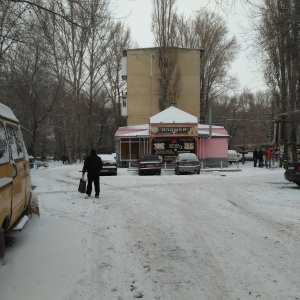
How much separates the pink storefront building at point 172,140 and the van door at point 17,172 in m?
26.6

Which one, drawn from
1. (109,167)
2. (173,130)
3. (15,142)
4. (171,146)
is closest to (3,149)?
(15,142)

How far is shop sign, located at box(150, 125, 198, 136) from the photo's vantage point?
3350 centimetres

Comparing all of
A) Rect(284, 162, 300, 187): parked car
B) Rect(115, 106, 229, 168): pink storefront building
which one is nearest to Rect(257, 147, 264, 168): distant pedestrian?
Rect(115, 106, 229, 168): pink storefront building

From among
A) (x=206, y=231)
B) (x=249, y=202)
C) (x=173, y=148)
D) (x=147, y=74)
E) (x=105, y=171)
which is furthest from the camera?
(x=147, y=74)

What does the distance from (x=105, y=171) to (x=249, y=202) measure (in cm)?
1527

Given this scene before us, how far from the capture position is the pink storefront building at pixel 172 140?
110 ft

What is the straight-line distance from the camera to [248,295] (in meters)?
4.34

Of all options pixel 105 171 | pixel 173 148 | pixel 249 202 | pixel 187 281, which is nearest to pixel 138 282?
pixel 187 281

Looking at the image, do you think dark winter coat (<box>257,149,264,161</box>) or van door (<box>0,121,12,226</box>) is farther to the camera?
dark winter coat (<box>257,149,264,161</box>)

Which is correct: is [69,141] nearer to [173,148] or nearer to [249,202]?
[173,148]

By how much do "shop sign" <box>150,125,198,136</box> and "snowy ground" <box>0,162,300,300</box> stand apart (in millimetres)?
23028

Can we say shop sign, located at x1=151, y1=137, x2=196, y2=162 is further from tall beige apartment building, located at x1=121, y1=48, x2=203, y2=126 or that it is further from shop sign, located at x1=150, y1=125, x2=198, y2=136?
tall beige apartment building, located at x1=121, y1=48, x2=203, y2=126

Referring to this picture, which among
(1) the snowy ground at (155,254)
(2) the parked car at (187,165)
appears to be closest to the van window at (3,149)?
A: (1) the snowy ground at (155,254)

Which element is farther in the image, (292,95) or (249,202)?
(292,95)
